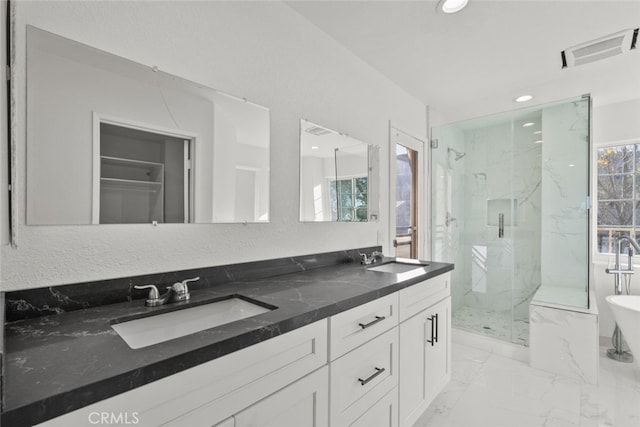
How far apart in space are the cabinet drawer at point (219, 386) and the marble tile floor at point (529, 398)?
1426 millimetres

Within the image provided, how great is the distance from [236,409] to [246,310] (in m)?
0.43

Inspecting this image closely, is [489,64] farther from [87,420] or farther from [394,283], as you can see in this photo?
[87,420]

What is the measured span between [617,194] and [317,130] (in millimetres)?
3395

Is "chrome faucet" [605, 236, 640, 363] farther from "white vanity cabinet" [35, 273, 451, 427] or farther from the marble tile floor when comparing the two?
"white vanity cabinet" [35, 273, 451, 427]

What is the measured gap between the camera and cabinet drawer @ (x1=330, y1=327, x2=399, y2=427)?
118cm

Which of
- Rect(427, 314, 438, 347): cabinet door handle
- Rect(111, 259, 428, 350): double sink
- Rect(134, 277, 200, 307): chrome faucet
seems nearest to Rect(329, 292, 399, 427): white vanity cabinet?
Rect(111, 259, 428, 350): double sink

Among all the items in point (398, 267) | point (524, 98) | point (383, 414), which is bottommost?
point (383, 414)

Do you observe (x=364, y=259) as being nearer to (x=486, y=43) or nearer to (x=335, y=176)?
(x=335, y=176)

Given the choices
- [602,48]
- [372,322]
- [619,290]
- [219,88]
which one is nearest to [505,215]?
[619,290]

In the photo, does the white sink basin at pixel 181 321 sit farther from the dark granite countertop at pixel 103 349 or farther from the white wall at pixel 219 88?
the white wall at pixel 219 88

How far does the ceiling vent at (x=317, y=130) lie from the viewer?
6.42 ft

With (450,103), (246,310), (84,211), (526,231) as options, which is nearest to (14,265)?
(84,211)

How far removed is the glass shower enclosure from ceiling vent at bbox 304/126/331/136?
6.16 feet

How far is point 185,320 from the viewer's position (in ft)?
3.78
